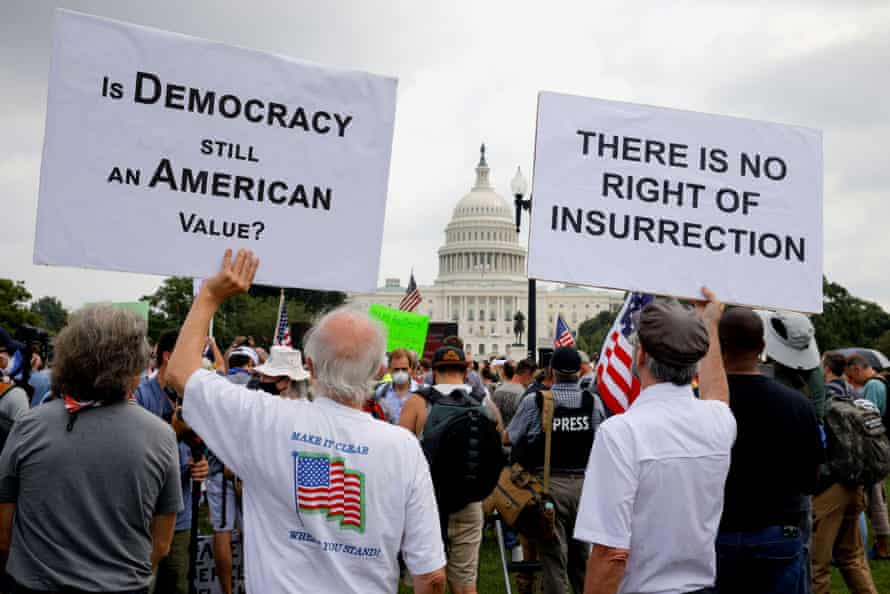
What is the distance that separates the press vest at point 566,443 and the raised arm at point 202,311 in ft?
11.8

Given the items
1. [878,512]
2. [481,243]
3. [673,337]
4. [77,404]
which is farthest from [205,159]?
[481,243]

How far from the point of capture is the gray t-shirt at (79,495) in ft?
9.93

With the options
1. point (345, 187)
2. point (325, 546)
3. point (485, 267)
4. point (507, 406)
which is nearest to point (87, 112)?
point (345, 187)

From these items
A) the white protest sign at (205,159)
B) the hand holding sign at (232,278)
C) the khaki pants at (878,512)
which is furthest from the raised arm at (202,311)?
the khaki pants at (878,512)

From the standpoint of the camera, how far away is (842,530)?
645 centimetres

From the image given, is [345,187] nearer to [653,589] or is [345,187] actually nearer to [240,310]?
[653,589]

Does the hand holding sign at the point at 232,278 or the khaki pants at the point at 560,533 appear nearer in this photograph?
the hand holding sign at the point at 232,278

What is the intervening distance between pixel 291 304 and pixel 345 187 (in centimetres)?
5756

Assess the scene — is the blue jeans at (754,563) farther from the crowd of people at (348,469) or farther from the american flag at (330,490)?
the american flag at (330,490)

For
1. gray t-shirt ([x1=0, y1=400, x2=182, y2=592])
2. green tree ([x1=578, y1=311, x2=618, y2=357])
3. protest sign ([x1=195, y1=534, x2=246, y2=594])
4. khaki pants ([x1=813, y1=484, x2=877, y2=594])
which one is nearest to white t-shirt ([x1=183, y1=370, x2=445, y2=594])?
gray t-shirt ([x1=0, y1=400, x2=182, y2=592])

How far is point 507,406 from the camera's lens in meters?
9.48

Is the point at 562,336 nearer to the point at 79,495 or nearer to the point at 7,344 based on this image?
the point at 7,344

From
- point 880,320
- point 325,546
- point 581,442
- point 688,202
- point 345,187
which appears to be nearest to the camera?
point 325,546

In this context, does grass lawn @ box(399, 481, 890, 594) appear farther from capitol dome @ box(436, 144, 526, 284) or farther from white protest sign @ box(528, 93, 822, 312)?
capitol dome @ box(436, 144, 526, 284)
